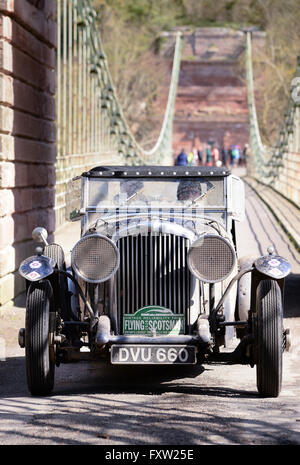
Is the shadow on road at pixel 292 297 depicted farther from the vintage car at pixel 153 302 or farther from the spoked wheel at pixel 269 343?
the spoked wheel at pixel 269 343

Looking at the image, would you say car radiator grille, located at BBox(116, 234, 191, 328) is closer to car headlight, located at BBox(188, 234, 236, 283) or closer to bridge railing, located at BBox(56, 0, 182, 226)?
car headlight, located at BBox(188, 234, 236, 283)

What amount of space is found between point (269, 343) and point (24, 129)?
19.4ft

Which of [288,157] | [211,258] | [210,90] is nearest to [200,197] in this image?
[211,258]

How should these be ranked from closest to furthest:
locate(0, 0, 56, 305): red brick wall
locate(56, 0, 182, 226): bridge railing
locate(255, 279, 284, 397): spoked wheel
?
locate(255, 279, 284, 397): spoked wheel → locate(0, 0, 56, 305): red brick wall → locate(56, 0, 182, 226): bridge railing

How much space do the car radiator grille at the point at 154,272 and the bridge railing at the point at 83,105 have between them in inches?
459

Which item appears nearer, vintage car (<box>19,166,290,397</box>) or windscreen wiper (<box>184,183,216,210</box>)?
vintage car (<box>19,166,290,397</box>)

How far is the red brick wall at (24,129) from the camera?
10383 millimetres

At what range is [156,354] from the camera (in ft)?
21.0

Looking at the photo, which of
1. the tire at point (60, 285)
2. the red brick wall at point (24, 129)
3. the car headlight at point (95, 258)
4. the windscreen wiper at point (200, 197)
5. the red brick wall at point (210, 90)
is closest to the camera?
the car headlight at point (95, 258)

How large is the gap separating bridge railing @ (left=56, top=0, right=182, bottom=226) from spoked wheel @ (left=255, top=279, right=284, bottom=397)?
39.8 feet

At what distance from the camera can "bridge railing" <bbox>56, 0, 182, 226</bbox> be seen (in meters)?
20.4

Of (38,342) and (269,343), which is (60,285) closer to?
(38,342)

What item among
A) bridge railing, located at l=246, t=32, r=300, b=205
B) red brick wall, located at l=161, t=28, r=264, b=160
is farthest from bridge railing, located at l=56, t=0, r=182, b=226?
red brick wall, located at l=161, t=28, r=264, b=160

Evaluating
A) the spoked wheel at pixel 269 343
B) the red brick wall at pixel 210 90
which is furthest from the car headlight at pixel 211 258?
the red brick wall at pixel 210 90
